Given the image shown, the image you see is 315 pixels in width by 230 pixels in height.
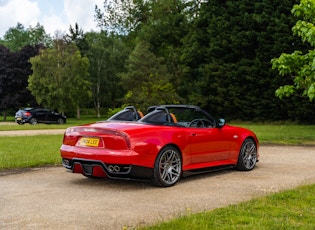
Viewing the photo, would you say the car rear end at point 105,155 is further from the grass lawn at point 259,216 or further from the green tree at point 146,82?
the green tree at point 146,82

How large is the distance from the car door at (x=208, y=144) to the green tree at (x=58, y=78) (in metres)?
34.1

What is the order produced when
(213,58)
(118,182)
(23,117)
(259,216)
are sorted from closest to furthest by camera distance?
1. (259,216)
2. (118,182)
3. (23,117)
4. (213,58)

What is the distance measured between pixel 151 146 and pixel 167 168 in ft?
1.80

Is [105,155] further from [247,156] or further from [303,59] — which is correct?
[303,59]

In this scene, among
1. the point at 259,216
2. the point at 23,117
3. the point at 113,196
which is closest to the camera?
the point at 259,216

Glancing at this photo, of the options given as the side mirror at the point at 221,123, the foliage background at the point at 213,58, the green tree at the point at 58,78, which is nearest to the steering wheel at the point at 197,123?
the side mirror at the point at 221,123

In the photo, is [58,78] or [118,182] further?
[58,78]

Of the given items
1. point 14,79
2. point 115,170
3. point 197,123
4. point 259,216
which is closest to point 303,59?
point 197,123

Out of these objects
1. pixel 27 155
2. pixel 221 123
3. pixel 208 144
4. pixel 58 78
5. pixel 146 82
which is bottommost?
pixel 27 155

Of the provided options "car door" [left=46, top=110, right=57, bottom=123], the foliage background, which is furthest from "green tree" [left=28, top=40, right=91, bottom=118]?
the foliage background

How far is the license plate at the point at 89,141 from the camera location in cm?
736

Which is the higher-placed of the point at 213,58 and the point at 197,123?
the point at 213,58

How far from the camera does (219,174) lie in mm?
9023

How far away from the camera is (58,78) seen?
4272 cm
